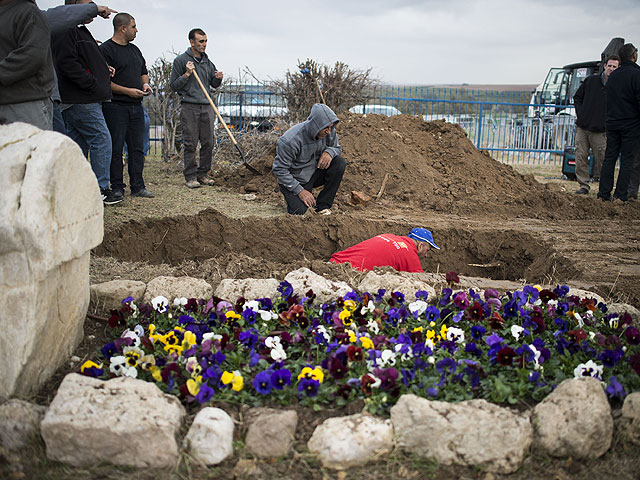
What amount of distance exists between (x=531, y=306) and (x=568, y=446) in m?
1.32

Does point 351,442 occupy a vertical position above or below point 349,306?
below

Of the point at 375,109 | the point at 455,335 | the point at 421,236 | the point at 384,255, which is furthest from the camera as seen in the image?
the point at 375,109

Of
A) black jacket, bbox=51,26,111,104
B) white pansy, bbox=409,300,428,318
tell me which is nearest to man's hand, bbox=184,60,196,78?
black jacket, bbox=51,26,111,104

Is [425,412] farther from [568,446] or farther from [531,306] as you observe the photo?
[531,306]

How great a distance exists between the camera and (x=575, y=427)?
7.58 ft

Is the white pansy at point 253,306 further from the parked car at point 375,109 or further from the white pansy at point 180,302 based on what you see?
the parked car at point 375,109

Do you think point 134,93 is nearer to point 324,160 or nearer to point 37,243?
point 324,160

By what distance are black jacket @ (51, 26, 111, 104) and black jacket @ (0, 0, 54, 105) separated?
63.1 inches

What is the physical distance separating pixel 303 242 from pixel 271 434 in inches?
148

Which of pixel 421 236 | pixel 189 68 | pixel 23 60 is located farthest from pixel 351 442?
pixel 189 68

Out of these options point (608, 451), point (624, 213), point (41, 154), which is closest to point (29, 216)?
point (41, 154)

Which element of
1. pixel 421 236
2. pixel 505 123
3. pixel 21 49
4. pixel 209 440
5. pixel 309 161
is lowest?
pixel 209 440

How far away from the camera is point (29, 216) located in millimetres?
2293

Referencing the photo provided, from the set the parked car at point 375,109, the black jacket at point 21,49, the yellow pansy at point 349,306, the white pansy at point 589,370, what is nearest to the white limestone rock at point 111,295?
the yellow pansy at point 349,306
